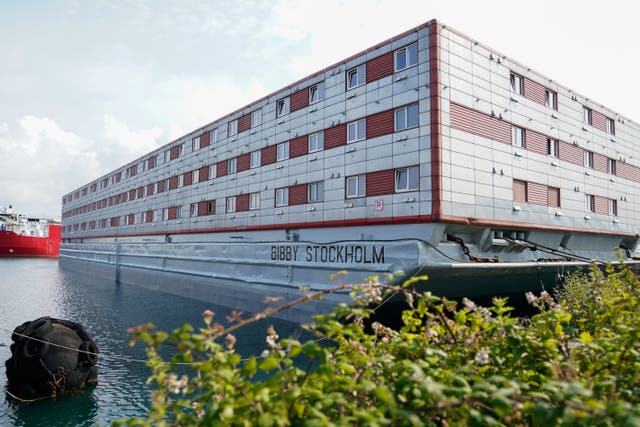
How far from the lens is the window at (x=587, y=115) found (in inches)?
872

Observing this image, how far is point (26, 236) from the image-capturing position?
240 feet

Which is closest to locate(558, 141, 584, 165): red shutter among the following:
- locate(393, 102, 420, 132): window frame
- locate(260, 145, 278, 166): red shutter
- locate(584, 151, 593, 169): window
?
locate(584, 151, 593, 169): window

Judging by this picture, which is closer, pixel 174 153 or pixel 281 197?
pixel 281 197

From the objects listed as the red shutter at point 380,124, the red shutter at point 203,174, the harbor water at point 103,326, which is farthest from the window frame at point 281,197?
the red shutter at point 203,174

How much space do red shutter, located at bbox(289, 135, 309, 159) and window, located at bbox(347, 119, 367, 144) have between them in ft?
9.00

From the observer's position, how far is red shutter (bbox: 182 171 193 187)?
29986mm

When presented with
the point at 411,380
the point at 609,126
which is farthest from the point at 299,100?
the point at 411,380

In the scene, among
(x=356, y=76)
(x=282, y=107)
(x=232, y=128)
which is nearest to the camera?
(x=356, y=76)

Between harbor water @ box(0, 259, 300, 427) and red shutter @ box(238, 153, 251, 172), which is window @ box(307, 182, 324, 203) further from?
red shutter @ box(238, 153, 251, 172)

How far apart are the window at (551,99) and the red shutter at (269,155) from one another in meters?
13.9

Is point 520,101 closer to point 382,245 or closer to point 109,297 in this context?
point 382,245

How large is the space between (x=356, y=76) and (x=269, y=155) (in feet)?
22.7

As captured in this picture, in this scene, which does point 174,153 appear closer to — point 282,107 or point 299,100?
point 282,107

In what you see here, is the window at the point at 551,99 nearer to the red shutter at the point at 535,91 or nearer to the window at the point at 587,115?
the red shutter at the point at 535,91
